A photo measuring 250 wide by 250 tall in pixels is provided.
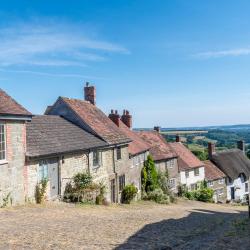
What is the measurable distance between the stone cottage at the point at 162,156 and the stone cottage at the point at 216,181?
9646 mm

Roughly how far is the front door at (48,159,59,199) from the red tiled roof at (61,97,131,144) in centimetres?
719

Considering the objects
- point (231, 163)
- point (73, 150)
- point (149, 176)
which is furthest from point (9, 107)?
point (231, 163)

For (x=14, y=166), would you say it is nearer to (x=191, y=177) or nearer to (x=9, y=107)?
(x=9, y=107)

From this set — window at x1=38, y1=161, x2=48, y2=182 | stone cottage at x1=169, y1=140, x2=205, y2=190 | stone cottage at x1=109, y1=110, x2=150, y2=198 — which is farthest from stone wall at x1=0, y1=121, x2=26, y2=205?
stone cottage at x1=169, y1=140, x2=205, y2=190

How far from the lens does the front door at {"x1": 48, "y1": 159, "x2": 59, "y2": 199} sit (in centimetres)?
2192

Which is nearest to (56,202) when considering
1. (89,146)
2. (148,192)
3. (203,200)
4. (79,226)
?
(89,146)

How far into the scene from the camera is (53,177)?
22172mm

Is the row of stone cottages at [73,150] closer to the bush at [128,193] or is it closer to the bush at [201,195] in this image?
the bush at [128,193]

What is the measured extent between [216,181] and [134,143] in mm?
22196

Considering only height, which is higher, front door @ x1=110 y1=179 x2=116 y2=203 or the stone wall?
the stone wall

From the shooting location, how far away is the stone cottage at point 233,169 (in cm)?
5800

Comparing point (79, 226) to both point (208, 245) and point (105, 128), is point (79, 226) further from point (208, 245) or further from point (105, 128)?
point (105, 128)

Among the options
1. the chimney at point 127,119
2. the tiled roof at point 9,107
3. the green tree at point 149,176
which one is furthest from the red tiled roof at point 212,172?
the tiled roof at point 9,107

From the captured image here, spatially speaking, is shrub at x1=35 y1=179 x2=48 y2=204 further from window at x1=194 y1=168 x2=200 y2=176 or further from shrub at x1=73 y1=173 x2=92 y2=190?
window at x1=194 y1=168 x2=200 y2=176
